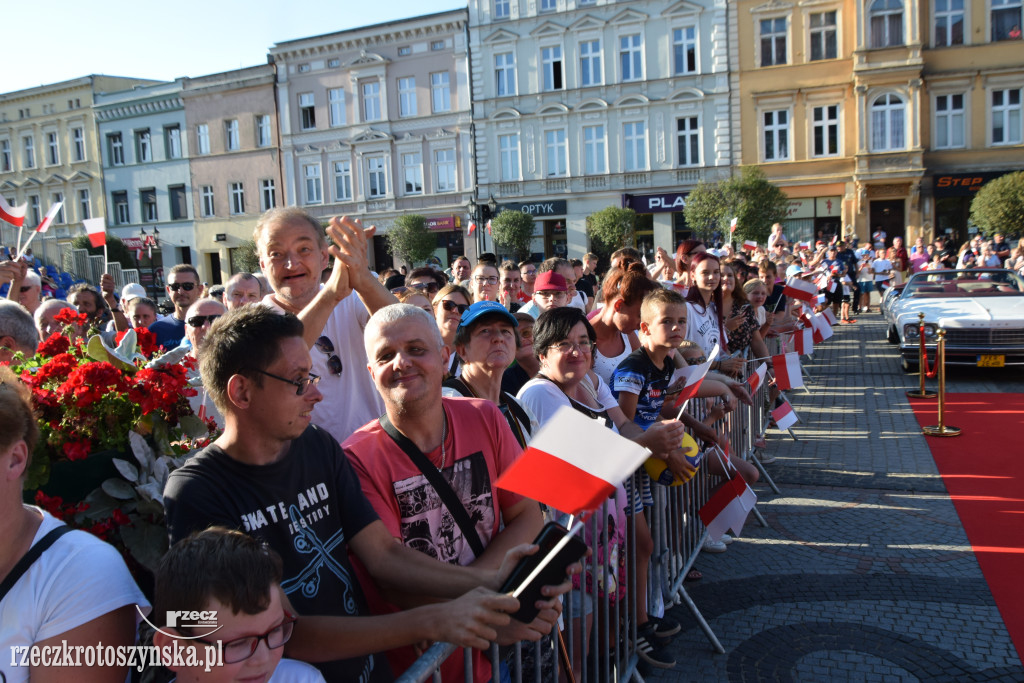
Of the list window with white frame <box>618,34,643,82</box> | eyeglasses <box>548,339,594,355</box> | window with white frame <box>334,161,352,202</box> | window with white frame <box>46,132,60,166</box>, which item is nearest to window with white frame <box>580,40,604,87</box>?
window with white frame <box>618,34,643,82</box>

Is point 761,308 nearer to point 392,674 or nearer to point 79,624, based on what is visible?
point 392,674

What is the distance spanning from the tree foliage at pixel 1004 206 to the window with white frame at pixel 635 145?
1271 centimetres

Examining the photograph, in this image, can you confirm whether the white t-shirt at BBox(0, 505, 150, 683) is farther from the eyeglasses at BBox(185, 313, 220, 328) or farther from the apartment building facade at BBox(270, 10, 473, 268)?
the apartment building facade at BBox(270, 10, 473, 268)

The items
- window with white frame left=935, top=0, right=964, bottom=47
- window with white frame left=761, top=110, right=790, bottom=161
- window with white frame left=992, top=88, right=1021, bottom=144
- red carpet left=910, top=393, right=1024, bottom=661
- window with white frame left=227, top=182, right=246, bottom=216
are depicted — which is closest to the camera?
red carpet left=910, top=393, right=1024, bottom=661

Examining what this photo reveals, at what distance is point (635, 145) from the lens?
29984 millimetres

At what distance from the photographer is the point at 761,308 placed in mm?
7941

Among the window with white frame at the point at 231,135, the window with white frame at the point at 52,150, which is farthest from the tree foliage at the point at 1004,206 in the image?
the window with white frame at the point at 52,150

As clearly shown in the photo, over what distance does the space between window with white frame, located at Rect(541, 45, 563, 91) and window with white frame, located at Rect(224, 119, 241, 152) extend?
675 inches

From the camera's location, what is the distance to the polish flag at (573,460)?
1.88 meters

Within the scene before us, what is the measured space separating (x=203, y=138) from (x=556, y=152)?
19.9 meters

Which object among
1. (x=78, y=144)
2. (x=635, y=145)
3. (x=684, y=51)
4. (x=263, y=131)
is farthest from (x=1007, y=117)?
(x=78, y=144)

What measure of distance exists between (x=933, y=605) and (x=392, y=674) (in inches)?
134

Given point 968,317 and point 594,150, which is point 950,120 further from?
point 968,317

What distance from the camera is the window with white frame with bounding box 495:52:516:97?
31375 mm
